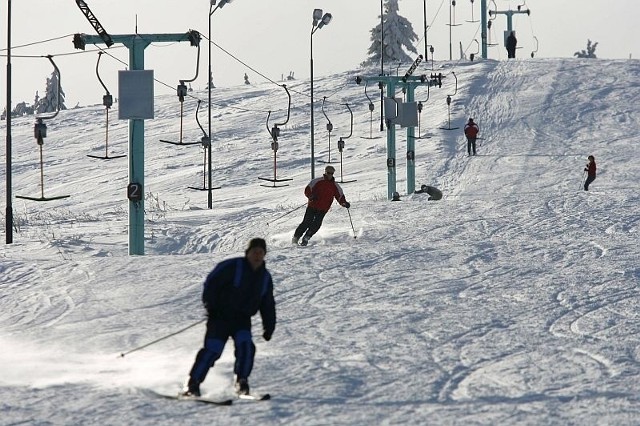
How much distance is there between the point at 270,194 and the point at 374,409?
2734cm

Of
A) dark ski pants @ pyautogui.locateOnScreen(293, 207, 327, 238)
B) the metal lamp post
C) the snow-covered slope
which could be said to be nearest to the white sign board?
the snow-covered slope

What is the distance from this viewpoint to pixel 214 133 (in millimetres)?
53562

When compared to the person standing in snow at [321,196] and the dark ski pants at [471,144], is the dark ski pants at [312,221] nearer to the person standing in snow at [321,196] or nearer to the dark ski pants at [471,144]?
the person standing in snow at [321,196]

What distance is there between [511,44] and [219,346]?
201 ft

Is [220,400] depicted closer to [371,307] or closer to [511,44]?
[371,307]

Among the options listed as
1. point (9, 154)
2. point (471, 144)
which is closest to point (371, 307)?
point (9, 154)

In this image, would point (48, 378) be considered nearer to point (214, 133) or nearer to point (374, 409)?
point (374, 409)

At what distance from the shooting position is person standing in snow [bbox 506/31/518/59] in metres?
67.6

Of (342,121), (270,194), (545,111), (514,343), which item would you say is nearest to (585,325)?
(514,343)

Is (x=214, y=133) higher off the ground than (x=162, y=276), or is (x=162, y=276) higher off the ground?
(x=214, y=133)

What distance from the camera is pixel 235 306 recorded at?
8680 mm

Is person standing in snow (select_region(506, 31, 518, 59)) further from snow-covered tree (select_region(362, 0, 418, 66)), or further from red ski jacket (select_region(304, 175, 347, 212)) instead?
red ski jacket (select_region(304, 175, 347, 212))

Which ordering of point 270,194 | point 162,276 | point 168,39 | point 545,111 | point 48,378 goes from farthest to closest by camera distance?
point 545,111 → point 270,194 → point 168,39 → point 162,276 → point 48,378

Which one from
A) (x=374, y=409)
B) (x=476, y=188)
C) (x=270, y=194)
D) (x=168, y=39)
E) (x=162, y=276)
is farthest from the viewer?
(x=270, y=194)
